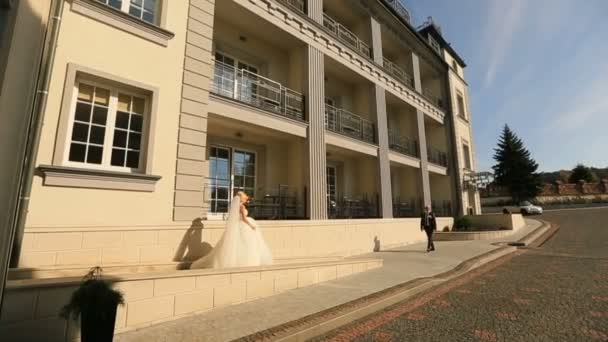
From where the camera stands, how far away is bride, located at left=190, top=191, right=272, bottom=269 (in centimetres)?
538

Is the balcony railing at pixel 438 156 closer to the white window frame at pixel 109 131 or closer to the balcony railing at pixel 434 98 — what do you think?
the balcony railing at pixel 434 98

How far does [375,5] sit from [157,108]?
12216 millimetres

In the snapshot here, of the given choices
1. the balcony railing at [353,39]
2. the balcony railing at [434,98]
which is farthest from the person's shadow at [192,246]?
the balcony railing at [434,98]

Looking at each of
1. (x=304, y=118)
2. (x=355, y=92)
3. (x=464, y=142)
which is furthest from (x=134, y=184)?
(x=464, y=142)

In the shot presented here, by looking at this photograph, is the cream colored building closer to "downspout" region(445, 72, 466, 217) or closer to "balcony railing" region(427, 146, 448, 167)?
"balcony railing" region(427, 146, 448, 167)

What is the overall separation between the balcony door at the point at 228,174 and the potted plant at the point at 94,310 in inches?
209

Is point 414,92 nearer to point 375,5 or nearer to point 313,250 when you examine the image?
point 375,5

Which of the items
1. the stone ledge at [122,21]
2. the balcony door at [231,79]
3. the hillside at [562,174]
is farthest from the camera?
the hillside at [562,174]

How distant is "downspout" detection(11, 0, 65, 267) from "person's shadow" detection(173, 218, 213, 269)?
232cm

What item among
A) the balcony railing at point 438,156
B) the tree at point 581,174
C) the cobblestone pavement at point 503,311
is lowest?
the cobblestone pavement at point 503,311

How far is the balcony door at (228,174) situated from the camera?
337 inches

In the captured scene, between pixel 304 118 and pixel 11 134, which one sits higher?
pixel 304 118

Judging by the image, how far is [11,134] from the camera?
390cm

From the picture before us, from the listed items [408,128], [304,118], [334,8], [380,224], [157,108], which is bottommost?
[380,224]
